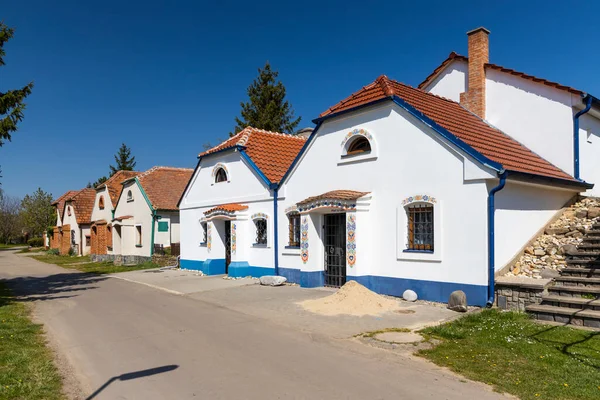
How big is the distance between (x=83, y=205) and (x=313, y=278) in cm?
3156

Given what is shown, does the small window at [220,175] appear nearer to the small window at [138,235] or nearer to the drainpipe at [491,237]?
the small window at [138,235]

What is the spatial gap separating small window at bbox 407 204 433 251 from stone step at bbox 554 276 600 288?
2.88 metres

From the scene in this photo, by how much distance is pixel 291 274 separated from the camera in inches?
620

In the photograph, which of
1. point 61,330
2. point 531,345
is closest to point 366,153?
point 531,345

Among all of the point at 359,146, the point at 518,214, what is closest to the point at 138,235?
the point at 359,146

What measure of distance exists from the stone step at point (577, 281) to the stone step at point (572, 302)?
2.45ft

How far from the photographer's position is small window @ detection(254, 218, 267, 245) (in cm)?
Result: 1742

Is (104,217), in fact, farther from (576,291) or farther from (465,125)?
(576,291)

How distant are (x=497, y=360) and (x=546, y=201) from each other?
7.64 meters

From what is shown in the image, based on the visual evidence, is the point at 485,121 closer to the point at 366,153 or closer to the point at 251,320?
the point at 366,153

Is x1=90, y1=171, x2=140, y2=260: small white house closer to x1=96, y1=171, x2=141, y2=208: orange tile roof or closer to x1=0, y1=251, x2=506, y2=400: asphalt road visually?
x1=96, y1=171, x2=141, y2=208: orange tile roof

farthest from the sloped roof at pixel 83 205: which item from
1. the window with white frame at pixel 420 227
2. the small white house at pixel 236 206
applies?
the window with white frame at pixel 420 227

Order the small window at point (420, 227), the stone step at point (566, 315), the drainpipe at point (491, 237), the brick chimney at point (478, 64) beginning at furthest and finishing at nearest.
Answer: the brick chimney at point (478, 64) → the small window at point (420, 227) → the drainpipe at point (491, 237) → the stone step at point (566, 315)

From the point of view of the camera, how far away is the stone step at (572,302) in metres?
8.61
